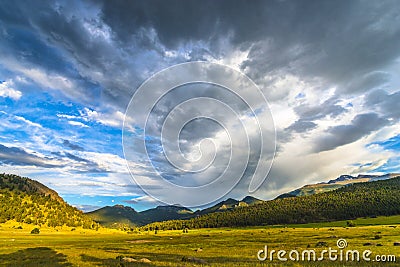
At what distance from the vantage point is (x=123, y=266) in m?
25.2

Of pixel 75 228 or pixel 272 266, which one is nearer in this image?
pixel 272 266

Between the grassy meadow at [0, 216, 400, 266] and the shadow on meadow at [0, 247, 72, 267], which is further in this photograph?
the shadow on meadow at [0, 247, 72, 267]

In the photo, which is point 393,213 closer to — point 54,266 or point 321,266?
point 321,266

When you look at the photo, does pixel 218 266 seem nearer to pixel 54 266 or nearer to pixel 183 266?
pixel 183 266

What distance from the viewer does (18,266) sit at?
27406mm

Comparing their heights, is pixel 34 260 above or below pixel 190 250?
above

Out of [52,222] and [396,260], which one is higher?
[396,260]

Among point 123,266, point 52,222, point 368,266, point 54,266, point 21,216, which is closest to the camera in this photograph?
point 368,266

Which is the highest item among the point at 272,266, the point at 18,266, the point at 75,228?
the point at 272,266

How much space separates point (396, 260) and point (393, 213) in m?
224

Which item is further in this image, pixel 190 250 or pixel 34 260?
pixel 190 250

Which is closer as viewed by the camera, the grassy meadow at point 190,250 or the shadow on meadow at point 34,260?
the grassy meadow at point 190,250

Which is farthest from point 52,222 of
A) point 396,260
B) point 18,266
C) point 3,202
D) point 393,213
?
point 393,213

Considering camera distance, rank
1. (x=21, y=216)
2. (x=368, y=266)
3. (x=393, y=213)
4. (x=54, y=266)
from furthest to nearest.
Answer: (x=393, y=213)
(x=21, y=216)
(x=54, y=266)
(x=368, y=266)
